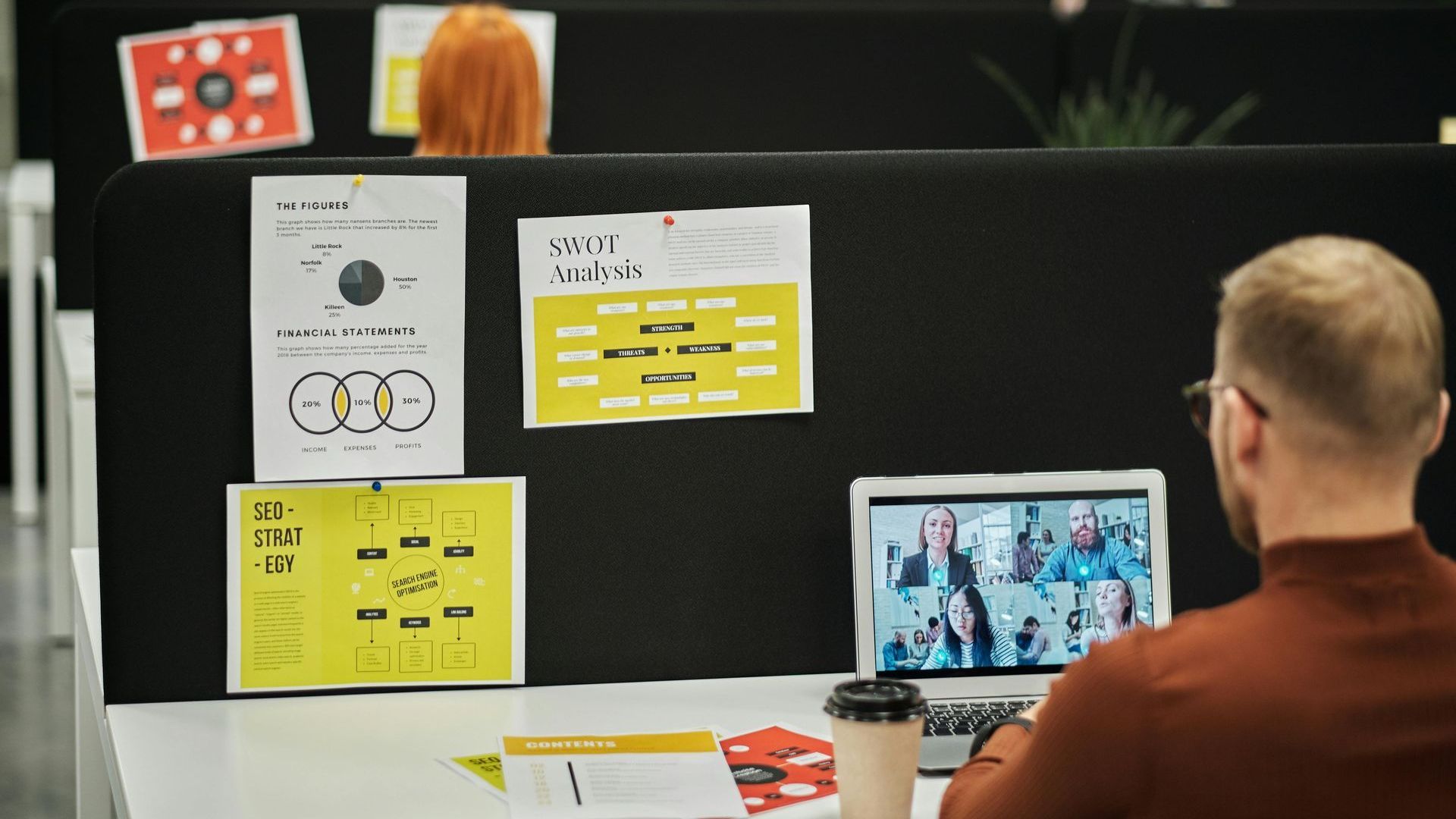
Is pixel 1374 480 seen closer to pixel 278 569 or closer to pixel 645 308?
pixel 645 308

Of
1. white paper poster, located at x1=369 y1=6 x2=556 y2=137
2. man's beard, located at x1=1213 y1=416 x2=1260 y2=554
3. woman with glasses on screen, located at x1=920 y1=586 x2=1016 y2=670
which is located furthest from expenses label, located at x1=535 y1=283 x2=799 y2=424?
white paper poster, located at x1=369 y1=6 x2=556 y2=137

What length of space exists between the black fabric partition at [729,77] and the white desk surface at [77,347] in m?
0.04

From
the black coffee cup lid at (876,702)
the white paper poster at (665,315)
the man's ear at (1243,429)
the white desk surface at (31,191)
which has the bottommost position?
the black coffee cup lid at (876,702)

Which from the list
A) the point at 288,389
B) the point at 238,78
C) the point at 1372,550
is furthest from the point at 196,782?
the point at 238,78

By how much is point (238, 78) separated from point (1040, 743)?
248cm

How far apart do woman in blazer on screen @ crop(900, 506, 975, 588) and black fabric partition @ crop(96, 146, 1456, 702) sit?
121 millimetres

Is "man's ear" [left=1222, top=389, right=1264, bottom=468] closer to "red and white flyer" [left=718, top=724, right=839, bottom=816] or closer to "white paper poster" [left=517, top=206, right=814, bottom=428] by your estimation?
"red and white flyer" [left=718, top=724, right=839, bottom=816]

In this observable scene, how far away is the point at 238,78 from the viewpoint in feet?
9.47

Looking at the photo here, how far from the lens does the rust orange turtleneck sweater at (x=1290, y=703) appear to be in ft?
2.54

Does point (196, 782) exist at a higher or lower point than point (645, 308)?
lower

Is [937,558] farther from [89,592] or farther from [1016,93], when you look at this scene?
[1016,93]

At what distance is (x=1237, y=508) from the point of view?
0.87 m

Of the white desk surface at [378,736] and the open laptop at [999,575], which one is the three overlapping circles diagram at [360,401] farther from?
the open laptop at [999,575]

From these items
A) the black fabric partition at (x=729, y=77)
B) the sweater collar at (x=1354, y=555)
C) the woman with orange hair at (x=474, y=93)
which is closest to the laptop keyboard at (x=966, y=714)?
the sweater collar at (x=1354, y=555)
